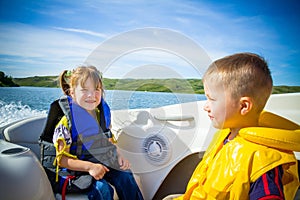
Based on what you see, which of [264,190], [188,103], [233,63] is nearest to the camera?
[264,190]

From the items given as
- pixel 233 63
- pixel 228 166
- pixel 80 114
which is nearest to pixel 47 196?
pixel 80 114

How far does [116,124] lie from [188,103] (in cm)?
49

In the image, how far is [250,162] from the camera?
67cm

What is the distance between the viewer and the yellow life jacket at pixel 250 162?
2.18 feet

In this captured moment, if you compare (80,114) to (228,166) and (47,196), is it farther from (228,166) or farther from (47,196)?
(228,166)

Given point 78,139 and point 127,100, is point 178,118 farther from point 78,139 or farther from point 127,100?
point 78,139

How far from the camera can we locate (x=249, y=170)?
2.19ft

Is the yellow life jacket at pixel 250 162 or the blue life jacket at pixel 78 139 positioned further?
the blue life jacket at pixel 78 139

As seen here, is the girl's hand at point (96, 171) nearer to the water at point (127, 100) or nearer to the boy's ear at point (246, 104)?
the water at point (127, 100)

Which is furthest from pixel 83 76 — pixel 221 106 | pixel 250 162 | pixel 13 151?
pixel 250 162

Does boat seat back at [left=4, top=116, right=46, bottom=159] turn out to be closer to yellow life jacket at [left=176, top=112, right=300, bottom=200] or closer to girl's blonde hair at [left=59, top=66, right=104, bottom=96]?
girl's blonde hair at [left=59, top=66, right=104, bottom=96]

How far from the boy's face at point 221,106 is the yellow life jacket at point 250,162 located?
5 centimetres

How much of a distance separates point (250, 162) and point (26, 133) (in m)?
1.15

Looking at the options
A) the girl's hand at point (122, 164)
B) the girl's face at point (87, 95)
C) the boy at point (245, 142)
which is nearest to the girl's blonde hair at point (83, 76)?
the girl's face at point (87, 95)
